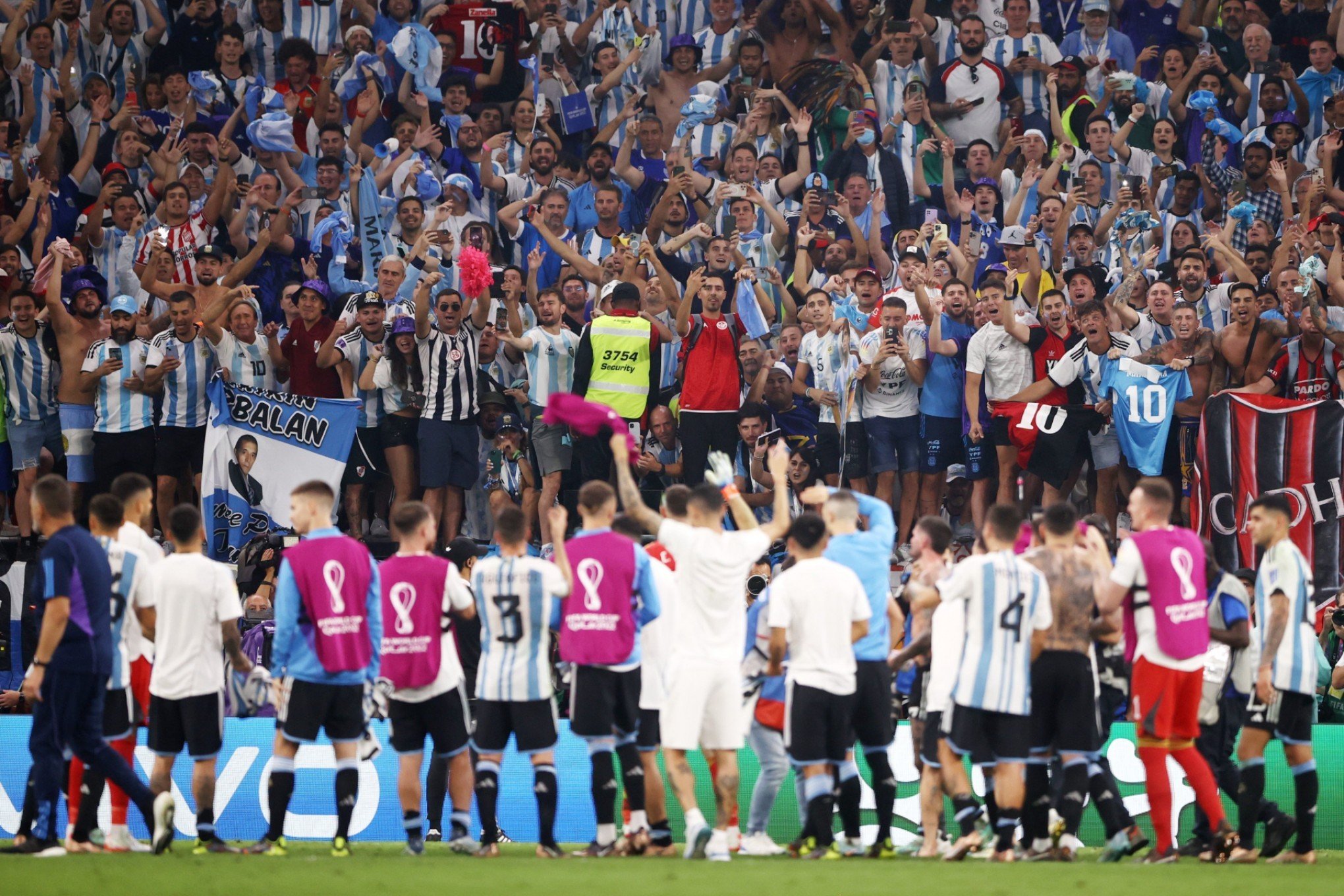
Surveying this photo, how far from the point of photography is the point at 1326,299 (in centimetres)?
1549

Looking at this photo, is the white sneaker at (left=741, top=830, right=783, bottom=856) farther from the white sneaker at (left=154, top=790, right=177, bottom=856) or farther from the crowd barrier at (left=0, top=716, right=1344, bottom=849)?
the white sneaker at (left=154, top=790, right=177, bottom=856)

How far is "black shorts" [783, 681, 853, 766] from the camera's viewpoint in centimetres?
973

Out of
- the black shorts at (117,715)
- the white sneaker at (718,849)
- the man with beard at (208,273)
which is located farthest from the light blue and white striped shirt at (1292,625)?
the man with beard at (208,273)

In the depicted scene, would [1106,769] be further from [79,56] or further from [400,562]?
[79,56]

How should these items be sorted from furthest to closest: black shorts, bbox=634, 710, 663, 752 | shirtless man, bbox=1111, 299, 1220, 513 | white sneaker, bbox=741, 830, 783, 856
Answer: shirtless man, bbox=1111, 299, 1220, 513
black shorts, bbox=634, 710, 663, 752
white sneaker, bbox=741, 830, 783, 856

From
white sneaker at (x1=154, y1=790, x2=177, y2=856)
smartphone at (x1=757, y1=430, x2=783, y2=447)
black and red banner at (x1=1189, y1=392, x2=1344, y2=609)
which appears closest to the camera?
white sneaker at (x1=154, y1=790, x2=177, y2=856)

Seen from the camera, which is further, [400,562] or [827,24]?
[827,24]

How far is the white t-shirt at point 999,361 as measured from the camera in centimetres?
1505

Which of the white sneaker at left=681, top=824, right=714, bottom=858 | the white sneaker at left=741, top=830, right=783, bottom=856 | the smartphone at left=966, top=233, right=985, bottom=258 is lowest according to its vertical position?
the white sneaker at left=741, top=830, right=783, bottom=856

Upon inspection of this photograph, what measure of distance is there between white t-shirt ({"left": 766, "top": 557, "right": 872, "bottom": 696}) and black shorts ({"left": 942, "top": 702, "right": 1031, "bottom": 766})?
644mm

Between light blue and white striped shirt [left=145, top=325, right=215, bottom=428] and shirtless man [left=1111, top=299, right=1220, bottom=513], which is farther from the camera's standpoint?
light blue and white striped shirt [left=145, top=325, right=215, bottom=428]

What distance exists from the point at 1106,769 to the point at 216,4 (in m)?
13.8

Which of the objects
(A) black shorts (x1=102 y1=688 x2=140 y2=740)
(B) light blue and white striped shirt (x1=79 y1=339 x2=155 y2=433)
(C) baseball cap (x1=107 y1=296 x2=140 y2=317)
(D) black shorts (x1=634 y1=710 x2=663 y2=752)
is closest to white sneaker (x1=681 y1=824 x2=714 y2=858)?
(D) black shorts (x1=634 y1=710 x2=663 y2=752)

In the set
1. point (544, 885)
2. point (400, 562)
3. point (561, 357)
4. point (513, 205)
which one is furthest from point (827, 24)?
point (544, 885)
